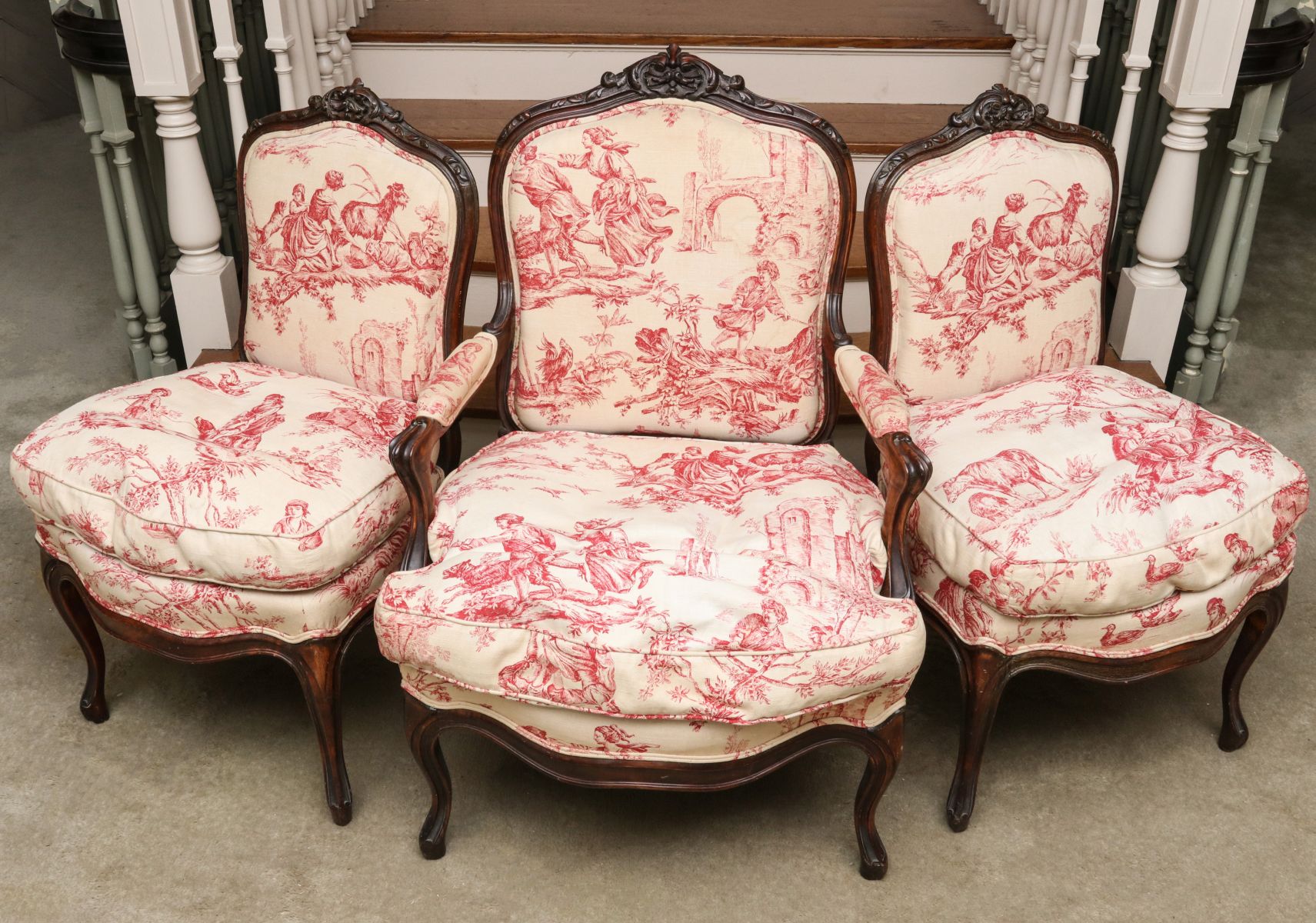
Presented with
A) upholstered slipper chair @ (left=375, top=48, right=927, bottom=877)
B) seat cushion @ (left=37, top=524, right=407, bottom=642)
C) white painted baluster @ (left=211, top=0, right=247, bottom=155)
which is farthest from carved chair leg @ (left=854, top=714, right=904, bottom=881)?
white painted baluster @ (left=211, top=0, right=247, bottom=155)

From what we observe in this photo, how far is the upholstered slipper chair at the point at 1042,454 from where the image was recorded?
1.85m

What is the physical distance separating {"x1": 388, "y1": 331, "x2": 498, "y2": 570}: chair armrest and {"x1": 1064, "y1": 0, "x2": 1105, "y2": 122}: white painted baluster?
4.96ft

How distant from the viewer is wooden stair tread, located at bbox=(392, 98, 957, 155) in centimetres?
299

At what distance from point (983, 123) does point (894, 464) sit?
2.30 feet

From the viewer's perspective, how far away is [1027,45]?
3.05 meters

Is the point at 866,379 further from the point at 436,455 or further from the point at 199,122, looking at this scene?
the point at 199,122

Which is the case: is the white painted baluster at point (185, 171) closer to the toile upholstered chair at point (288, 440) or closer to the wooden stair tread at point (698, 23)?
the toile upholstered chair at point (288, 440)

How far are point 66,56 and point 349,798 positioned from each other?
1782 mm

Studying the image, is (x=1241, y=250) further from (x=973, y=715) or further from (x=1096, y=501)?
(x=973, y=715)

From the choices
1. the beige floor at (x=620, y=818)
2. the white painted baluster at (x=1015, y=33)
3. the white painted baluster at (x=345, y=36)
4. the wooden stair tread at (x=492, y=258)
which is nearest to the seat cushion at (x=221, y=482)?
the beige floor at (x=620, y=818)

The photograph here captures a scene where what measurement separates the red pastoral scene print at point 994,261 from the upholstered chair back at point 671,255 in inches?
5.4

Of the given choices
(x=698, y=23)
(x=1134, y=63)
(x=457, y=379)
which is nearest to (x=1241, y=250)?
(x=1134, y=63)

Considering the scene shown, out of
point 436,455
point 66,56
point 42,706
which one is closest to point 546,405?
point 436,455

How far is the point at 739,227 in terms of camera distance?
6.93ft
